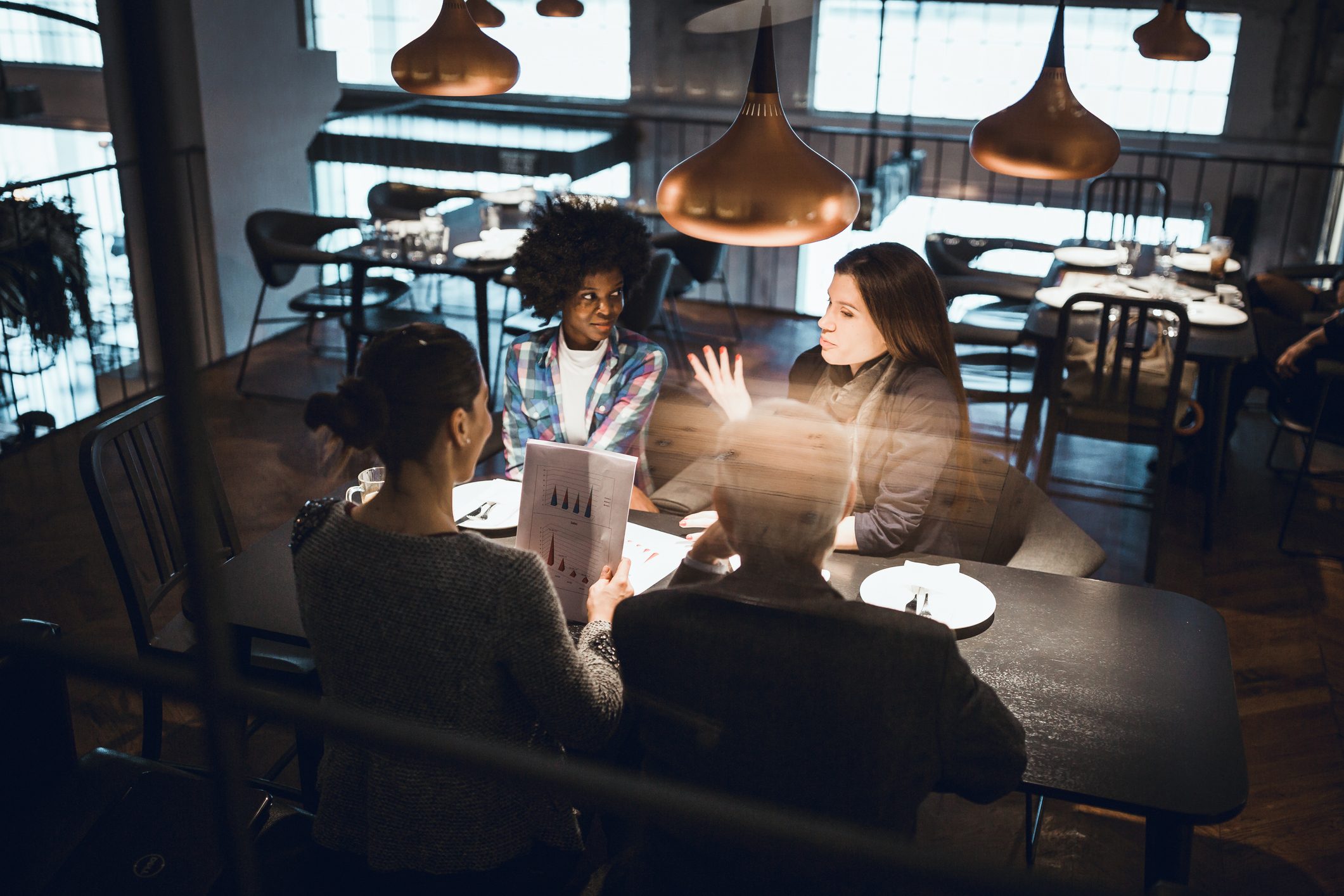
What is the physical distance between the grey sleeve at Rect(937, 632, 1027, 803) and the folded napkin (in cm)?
50

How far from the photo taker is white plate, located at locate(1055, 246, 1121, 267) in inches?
156

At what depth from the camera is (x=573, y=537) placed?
166 cm

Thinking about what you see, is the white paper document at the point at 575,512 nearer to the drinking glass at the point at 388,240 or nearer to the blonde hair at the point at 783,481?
the blonde hair at the point at 783,481

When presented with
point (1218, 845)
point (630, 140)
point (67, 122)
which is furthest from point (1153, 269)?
point (67, 122)

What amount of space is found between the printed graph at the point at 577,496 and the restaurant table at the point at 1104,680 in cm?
27

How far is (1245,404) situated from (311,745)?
14.1 ft

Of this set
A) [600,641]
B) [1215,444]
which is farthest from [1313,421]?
[600,641]

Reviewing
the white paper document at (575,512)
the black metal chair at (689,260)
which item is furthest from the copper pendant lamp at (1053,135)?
the black metal chair at (689,260)

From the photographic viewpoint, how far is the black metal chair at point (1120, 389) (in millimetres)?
3148

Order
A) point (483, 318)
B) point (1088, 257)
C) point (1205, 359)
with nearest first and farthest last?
point (1205, 359) < point (1088, 257) < point (483, 318)

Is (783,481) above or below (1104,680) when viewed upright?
above

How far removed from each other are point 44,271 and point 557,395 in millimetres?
2864

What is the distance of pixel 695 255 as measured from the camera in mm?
4902

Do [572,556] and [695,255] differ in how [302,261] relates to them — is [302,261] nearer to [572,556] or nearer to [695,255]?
[695,255]
